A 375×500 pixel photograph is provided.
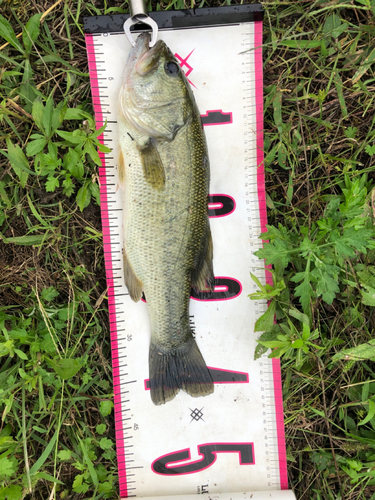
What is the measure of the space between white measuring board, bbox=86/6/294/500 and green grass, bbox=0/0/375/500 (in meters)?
0.11

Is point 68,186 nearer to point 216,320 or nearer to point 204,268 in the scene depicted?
point 204,268

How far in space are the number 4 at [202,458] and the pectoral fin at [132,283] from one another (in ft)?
3.95

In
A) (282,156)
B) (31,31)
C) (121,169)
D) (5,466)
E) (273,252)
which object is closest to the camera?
(5,466)

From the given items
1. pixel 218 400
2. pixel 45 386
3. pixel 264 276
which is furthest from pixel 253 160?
pixel 45 386

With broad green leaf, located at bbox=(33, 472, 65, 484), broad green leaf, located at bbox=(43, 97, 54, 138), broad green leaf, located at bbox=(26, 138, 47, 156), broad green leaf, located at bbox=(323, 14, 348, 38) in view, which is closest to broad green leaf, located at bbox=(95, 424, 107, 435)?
broad green leaf, located at bbox=(33, 472, 65, 484)

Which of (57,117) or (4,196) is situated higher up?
(57,117)

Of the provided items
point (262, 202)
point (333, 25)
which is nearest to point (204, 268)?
point (262, 202)

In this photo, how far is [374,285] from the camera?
2.41m

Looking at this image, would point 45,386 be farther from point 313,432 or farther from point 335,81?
point 335,81

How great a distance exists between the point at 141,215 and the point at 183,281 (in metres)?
0.54

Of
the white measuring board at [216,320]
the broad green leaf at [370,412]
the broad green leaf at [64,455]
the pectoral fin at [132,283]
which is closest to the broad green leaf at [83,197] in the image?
the white measuring board at [216,320]

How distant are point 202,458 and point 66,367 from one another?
3.97 ft

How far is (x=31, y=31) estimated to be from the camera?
2.37m

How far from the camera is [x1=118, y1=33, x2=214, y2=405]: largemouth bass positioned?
2.11 meters
